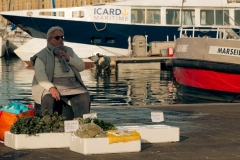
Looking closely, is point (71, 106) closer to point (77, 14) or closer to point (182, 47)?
point (182, 47)

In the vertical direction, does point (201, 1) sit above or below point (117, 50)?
above

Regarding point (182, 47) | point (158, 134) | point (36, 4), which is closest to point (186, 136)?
point (158, 134)

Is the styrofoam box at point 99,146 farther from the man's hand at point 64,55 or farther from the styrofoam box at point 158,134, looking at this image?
the man's hand at point 64,55

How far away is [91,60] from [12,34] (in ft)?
97.3

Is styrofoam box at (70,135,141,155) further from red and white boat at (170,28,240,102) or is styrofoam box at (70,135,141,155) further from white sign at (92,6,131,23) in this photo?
white sign at (92,6,131,23)

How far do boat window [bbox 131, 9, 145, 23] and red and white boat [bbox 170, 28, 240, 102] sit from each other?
63.7 ft

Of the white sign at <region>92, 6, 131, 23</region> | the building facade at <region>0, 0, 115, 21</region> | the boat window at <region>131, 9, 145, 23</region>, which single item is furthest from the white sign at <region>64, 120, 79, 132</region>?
the building facade at <region>0, 0, 115, 21</region>

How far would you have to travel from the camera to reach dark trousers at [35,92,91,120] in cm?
879

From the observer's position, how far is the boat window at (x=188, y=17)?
127 ft

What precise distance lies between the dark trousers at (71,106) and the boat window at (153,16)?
1197 inches

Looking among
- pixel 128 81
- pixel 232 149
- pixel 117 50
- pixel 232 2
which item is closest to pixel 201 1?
pixel 232 2

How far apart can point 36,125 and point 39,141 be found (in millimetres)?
175

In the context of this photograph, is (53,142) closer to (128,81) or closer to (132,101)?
(132,101)

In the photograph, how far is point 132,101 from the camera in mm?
19312
